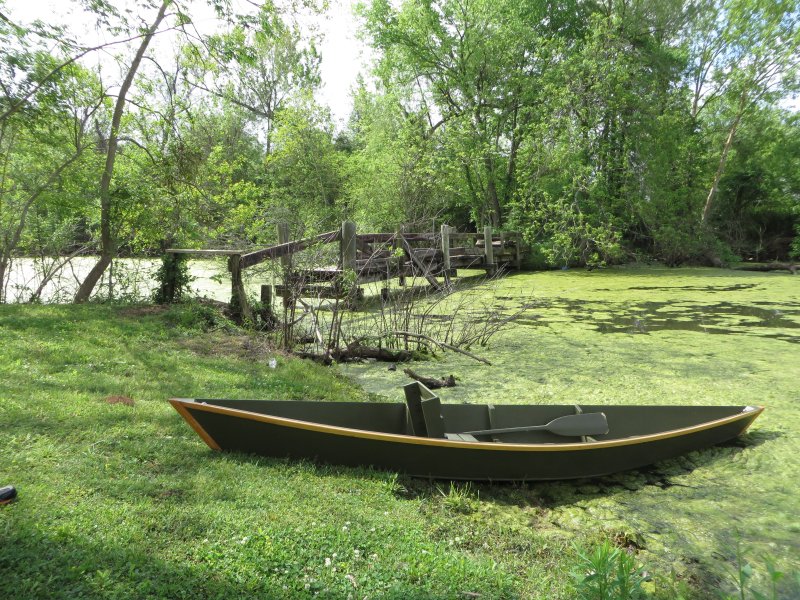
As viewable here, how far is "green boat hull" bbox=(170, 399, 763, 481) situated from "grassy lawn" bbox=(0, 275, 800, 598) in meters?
0.13

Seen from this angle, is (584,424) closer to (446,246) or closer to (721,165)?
(446,246)

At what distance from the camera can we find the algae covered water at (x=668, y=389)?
3619mm

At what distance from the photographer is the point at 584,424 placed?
4.62 meters

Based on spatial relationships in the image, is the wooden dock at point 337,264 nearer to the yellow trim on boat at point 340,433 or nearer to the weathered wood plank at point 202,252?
the weathered wood plank at point 202,252

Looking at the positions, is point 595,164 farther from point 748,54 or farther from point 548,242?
point 748,54

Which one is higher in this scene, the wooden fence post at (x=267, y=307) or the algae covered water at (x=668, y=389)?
the wooden fence post at (x=267, y=307)

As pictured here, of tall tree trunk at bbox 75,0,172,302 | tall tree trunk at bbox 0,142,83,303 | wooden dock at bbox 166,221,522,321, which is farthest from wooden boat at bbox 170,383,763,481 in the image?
tall tree trunk at bbox 0,142,83,303

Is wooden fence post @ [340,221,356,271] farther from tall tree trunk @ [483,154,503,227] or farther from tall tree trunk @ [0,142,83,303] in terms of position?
tall tree trunk @ [483,154,503,227]

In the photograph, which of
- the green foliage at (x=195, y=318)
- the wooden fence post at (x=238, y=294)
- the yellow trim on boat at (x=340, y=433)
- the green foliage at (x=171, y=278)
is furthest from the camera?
the green foliage at (x=171, y=278)

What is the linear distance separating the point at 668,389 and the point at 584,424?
7.89 feet

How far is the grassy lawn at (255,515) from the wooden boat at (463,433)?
14 centimetres

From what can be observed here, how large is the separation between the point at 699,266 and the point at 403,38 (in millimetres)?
16043

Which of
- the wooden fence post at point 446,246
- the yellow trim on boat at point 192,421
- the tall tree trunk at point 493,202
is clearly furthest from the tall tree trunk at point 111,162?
the tall tree trunk at point 493,202

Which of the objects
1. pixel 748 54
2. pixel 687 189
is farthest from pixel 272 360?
pixel 748 54
